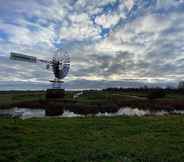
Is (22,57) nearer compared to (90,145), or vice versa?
(90,145)

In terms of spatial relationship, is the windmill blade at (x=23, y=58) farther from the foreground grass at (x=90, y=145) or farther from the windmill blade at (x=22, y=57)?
the foreground grass at (x=90, y=145)

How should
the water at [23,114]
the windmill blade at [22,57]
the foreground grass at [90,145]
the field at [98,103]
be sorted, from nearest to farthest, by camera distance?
the foreground grass at [90,145], the water at [23,114], the field at [98,103], the windmill blade at [22,57]

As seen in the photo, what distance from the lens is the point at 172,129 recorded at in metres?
14.0

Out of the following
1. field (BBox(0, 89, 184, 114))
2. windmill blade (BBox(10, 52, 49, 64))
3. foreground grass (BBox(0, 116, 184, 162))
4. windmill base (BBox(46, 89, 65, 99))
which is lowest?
foreground grass (BBox(0, 116, 184, 162))

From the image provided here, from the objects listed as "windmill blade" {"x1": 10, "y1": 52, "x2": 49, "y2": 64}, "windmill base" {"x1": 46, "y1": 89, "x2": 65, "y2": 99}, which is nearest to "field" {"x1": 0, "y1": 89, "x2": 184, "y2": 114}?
"windmill base" {"x1": 46, "y1": 89, "x2": 65, "y2": 99}

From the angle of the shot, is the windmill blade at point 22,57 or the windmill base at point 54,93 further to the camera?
the windmill blade at point 22,57

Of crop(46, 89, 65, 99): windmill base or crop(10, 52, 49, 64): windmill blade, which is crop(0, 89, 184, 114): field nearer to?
crop(46, 89, 65, 99): windmill base

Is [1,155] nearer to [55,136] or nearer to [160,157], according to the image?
[55,136]

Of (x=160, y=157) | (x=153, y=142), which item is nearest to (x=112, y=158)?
(x=160, y=157)

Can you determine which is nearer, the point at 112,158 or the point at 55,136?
the point at 112,158

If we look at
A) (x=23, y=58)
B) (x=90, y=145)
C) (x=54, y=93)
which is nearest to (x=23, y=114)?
(x=90, y=145)

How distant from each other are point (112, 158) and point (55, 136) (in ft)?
15.5

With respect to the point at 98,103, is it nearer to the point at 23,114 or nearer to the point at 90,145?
the point at 23,114

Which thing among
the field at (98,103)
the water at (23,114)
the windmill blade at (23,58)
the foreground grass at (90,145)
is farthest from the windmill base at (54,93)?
the foreground grass at (90,145)
